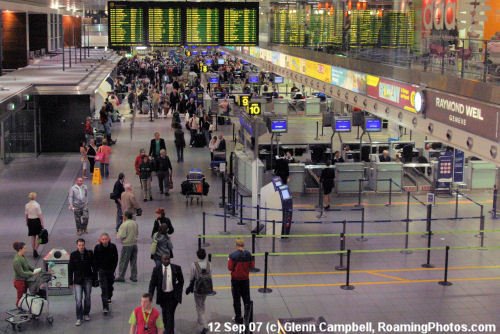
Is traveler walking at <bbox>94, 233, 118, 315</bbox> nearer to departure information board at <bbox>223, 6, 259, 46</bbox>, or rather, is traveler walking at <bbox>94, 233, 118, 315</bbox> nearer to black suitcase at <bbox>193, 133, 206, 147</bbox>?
departure information board at <bbox>223, 6, 259, 46</bbox>

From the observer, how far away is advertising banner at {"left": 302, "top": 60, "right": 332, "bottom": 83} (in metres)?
24.8

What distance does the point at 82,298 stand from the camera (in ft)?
37.2

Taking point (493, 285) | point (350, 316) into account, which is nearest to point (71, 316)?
point (350, 316)

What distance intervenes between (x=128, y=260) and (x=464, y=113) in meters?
6.14

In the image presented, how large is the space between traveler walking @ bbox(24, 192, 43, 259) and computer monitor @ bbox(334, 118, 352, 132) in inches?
551

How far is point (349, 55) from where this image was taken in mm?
23625

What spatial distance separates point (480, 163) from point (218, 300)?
12.0 metres

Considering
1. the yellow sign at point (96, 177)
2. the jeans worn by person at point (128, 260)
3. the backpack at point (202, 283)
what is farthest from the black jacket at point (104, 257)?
the yellow sign at point (96, 177)

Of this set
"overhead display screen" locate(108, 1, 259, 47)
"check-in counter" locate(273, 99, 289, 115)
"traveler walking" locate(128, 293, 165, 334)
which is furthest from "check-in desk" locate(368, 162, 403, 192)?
"check-in counter" locate(273, 99, 289, 115)

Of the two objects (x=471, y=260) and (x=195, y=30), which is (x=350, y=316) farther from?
(x=195, y=30)

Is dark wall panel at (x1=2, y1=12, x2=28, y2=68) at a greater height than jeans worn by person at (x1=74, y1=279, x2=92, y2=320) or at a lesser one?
greater

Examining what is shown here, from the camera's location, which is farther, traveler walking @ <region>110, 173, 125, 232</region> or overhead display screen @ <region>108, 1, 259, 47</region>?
overhead display screen @ <region>108, 1, 259, 47</region>

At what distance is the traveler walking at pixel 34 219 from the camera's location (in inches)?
587

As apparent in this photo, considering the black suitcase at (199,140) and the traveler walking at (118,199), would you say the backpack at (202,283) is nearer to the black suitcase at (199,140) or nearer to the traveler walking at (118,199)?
the traveler walking at (118,199)
